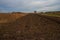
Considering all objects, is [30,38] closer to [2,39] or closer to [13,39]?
[13,39]

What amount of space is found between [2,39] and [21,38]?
1.23 meters

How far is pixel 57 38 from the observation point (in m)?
11.2

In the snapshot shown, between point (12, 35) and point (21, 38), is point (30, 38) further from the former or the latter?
point (12, 35)

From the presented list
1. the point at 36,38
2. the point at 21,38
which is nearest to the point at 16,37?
the point at 21,38

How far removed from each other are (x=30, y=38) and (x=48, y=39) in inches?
47.0

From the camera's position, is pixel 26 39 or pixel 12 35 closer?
pixel 26 39

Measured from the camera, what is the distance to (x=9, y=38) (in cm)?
1131

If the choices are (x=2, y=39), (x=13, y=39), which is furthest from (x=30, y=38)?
(x=2, y=39)

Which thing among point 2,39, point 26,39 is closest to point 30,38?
point 26,39

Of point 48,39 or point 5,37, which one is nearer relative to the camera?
point 48,39

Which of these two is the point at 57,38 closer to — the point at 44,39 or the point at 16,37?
the point at 44,39

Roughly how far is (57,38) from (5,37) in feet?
11.4

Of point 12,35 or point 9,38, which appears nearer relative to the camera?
point 9,38

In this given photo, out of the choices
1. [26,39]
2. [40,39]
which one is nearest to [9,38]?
[26,39]
